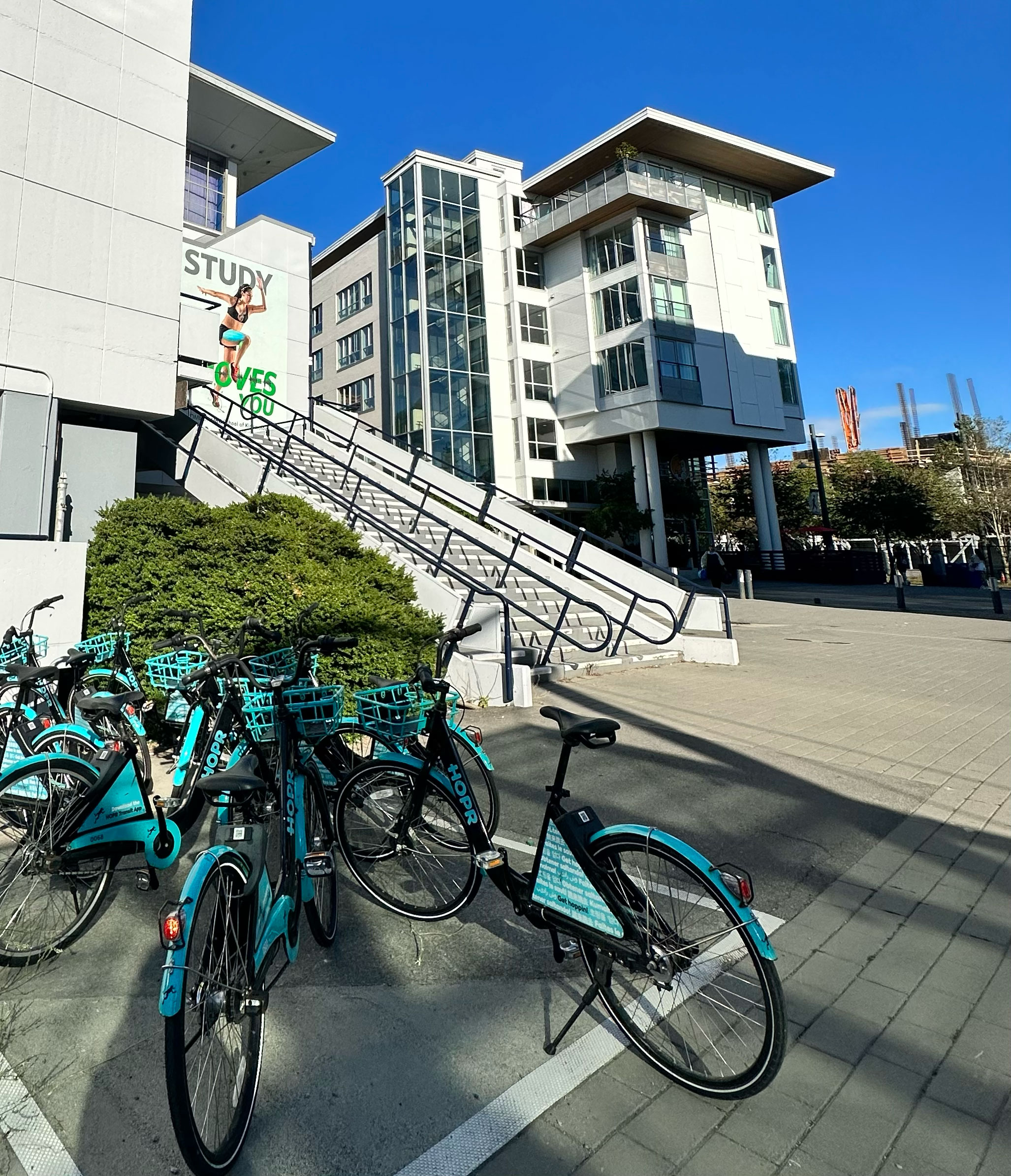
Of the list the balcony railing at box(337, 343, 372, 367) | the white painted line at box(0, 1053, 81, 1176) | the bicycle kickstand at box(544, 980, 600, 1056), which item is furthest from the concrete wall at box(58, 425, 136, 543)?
the balcony railing at box(337, 343, 372, 367)

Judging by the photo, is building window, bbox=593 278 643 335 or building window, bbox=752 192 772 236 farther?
building window, bbox=752 192 772 236

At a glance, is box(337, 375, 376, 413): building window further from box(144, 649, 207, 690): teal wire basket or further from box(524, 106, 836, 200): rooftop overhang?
box(144, 649, 207, 690): teal wire basket

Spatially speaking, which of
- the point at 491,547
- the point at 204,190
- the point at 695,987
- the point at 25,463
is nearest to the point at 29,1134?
the point at 695,987

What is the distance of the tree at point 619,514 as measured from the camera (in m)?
33.8

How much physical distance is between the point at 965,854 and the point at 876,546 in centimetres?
4128

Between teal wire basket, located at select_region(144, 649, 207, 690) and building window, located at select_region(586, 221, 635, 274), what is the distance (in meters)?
36.4

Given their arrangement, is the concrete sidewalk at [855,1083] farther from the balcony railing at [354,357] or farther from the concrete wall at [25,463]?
the balcony railing at [354,357]

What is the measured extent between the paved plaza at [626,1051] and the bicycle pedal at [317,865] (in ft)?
1.53

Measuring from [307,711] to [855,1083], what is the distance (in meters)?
2.64

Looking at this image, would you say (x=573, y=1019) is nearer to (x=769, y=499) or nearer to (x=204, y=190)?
(x=204, y=190)

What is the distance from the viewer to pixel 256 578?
6484 millimetres

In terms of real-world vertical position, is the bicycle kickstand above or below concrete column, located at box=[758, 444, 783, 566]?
below

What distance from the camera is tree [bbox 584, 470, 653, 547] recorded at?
33.8 meters

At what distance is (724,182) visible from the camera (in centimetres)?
3819
